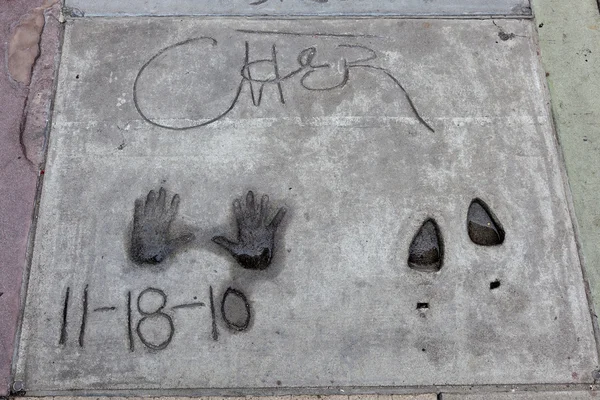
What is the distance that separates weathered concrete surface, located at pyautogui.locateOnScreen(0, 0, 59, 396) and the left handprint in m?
0.59

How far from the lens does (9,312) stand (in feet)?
8.97

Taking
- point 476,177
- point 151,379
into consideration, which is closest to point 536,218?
point 476,177

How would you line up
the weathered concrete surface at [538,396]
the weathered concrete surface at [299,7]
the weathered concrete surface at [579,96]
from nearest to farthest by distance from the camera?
1. the weathered concrete surface at [538,396]
2. the weathered concrete surface at [579,96]
3. the weathered concrete surface at [299,7]

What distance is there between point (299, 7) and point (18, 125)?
72.1 inches

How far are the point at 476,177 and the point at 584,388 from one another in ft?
3.92

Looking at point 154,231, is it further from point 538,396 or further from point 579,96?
point 579,96

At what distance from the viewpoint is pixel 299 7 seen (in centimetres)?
337

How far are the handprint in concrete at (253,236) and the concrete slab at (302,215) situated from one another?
11 mm

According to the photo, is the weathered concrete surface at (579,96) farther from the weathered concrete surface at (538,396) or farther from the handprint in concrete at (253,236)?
the handprint in concrete at (253,236)

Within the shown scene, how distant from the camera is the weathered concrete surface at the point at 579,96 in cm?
295

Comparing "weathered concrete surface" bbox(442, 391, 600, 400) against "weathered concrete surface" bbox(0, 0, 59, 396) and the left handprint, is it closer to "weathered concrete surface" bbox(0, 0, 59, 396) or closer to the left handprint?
the left handprint
